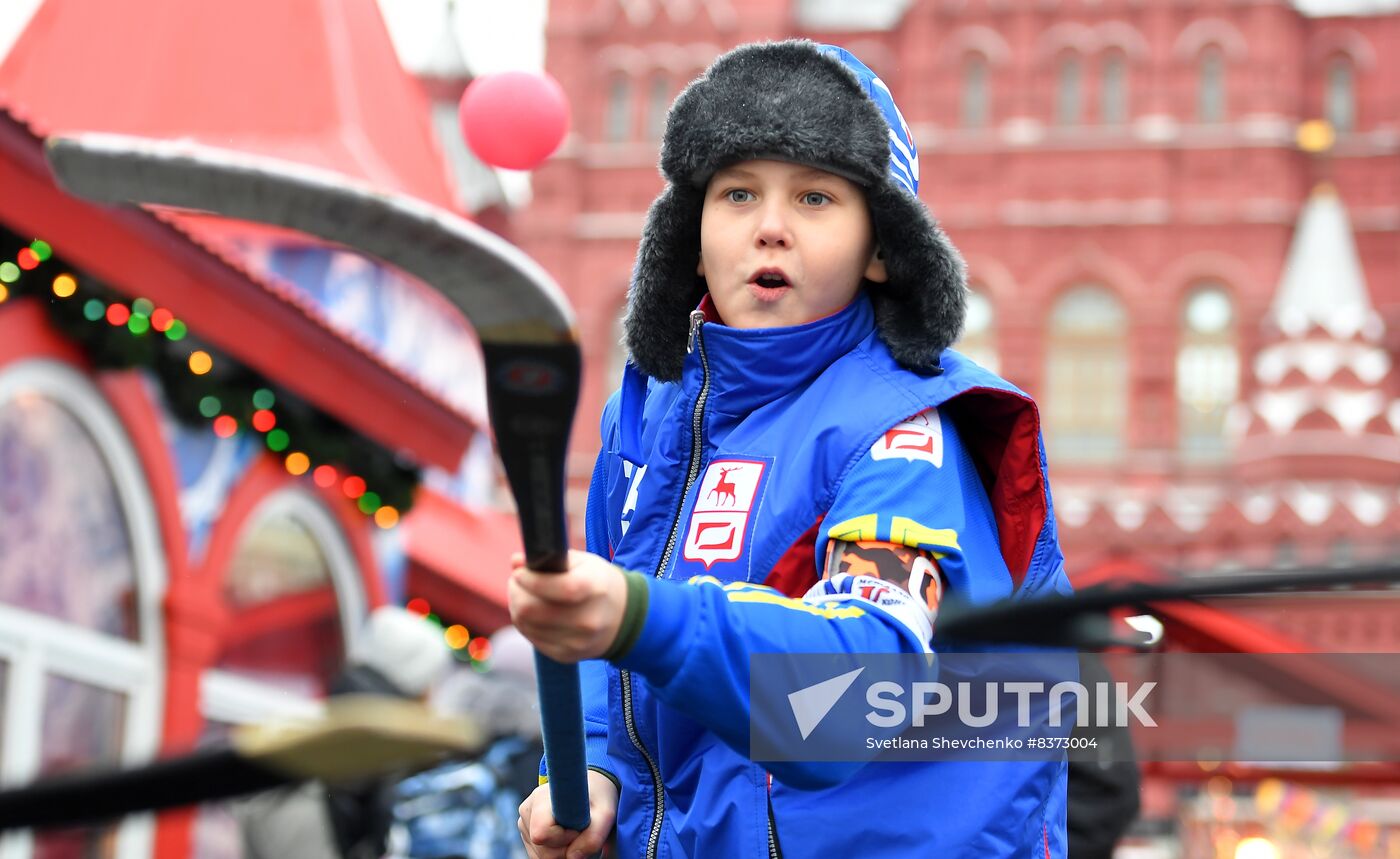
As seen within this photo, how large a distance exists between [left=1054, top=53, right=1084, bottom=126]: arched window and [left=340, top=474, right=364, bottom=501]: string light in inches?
914

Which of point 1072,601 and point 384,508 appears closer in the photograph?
point 1072,601

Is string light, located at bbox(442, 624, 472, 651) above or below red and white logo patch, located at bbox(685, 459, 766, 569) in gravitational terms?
above

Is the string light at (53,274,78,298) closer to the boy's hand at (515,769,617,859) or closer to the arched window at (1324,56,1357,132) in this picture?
the boy's hand at (515,769,617,859)

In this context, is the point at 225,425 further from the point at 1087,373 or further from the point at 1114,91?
the point at 1114,91

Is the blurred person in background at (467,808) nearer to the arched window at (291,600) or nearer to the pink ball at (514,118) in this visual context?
the pink ball at (514,118)

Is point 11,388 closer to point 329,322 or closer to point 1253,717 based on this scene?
point 329,322

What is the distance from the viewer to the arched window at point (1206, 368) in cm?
2770

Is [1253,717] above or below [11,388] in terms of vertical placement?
below

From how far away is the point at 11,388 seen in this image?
16.4ft

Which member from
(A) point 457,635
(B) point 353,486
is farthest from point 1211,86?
(B) point 353,486

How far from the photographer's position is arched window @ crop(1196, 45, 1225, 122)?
93.9ft

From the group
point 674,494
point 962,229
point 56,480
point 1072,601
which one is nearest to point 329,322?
point 56,480

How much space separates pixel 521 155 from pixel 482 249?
4.03m

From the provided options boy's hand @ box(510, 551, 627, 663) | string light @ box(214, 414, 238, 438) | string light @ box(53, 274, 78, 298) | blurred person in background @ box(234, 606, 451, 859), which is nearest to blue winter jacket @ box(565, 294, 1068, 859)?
boy's hand @ box(510, 551, 627, 663)
